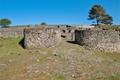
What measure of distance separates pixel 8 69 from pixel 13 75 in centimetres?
149

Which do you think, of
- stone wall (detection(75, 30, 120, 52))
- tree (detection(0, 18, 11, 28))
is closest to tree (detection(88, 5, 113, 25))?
tree (detection(0, 18, 11, 28))

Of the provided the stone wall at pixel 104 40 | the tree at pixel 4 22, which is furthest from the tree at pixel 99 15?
the stone wall at pixel 104 40

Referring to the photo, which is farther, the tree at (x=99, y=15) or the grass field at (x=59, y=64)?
the tree at (x=99, y=15)

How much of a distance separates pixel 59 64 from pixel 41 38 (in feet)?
21.5

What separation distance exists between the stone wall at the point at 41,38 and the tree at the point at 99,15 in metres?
27.8

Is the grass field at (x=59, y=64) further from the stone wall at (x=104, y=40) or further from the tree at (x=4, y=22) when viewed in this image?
the tree at (x=4, y=22)

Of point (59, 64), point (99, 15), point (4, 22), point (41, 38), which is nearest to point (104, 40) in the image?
point (41, 38)

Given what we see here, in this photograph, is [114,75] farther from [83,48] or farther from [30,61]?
[83,48]

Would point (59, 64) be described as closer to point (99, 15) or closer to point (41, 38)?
point (41, 38)

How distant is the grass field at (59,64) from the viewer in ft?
59.3

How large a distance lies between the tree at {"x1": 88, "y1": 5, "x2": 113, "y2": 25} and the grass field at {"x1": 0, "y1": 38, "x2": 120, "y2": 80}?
2760cm

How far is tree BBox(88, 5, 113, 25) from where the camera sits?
53.0 meters

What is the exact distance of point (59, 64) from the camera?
802 inches

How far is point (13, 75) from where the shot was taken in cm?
1870
